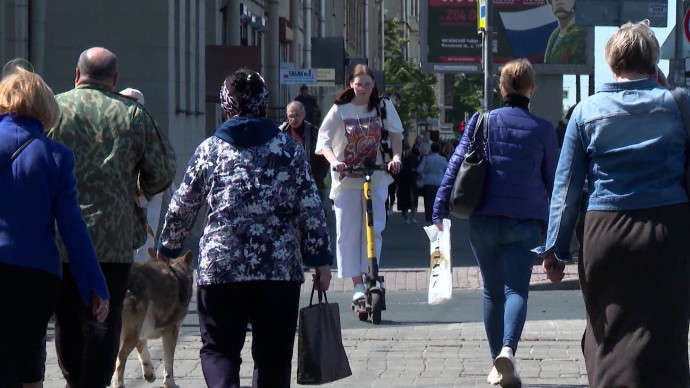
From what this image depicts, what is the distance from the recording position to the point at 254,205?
621 cm

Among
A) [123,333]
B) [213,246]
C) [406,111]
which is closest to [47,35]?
[123,333]

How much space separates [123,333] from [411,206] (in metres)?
21.8

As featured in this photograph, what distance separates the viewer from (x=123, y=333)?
26.9 feet

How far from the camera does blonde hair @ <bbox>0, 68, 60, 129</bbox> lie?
19.3ft

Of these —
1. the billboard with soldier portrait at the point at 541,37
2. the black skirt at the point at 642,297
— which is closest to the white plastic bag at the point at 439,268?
the black skirt at the point at 642,297

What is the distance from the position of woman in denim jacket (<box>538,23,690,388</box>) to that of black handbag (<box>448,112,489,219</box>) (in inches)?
77.2

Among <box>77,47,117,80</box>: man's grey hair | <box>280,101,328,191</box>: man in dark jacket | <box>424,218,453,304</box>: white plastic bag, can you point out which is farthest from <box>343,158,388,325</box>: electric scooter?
<box>77,47,117,80</box>: man's grey hair

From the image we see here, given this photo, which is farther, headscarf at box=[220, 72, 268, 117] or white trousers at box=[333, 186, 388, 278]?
white trousers at box=[333, 186, 388, 278]

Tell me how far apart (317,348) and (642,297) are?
1.44m

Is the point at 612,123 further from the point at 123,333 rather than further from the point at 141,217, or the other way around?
the point at 123,333

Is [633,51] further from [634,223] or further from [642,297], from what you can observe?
[642,297]

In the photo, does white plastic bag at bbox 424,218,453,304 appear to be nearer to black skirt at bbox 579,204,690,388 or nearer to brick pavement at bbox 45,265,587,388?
brick pavement at bbox 45,265,587,388

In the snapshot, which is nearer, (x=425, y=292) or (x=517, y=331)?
(x=517, y=331)

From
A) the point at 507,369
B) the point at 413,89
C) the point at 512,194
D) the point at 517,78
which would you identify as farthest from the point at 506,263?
the point at 413,89
